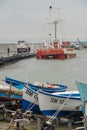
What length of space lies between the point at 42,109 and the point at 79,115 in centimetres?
180

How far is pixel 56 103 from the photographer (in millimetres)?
18312

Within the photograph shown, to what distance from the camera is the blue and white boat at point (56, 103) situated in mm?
18172

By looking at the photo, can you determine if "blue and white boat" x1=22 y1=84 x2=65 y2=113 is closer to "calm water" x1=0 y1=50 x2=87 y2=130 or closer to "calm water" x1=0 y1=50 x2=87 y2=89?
"calm water" x1=0 y1=50 x2=87 y2=130

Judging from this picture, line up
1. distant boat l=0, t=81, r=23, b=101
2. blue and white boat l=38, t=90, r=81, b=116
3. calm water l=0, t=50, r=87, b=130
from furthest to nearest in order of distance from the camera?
calm water l=0, t=50, r=87, b=130, distant boat l=0, t=81, r=23, b=101, blue and white boat l=38, t=90, r=81, b=116

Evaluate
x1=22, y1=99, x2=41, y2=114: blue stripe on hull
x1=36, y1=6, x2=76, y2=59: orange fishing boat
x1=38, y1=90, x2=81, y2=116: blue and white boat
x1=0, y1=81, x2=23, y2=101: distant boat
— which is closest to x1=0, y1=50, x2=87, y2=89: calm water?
x1=0, y1=81, x2=23, y2=101: distant boat

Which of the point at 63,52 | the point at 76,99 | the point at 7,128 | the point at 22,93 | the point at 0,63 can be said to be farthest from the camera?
the point at 63,52

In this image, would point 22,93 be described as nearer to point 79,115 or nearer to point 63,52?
point 79,115

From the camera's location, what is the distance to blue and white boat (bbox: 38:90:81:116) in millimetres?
18172

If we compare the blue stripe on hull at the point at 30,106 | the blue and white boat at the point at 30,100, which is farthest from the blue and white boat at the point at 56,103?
the blue stripe on hull at the point at 30,106

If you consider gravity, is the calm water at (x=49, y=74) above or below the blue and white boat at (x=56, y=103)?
below

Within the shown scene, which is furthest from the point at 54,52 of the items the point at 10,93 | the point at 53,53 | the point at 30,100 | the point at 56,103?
the point at 56,103

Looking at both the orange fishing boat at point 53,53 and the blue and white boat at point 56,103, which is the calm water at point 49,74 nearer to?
the blue and white boat at point 56,103

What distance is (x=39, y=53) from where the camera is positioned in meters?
87.6

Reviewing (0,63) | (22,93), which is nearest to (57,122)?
(22,93)
